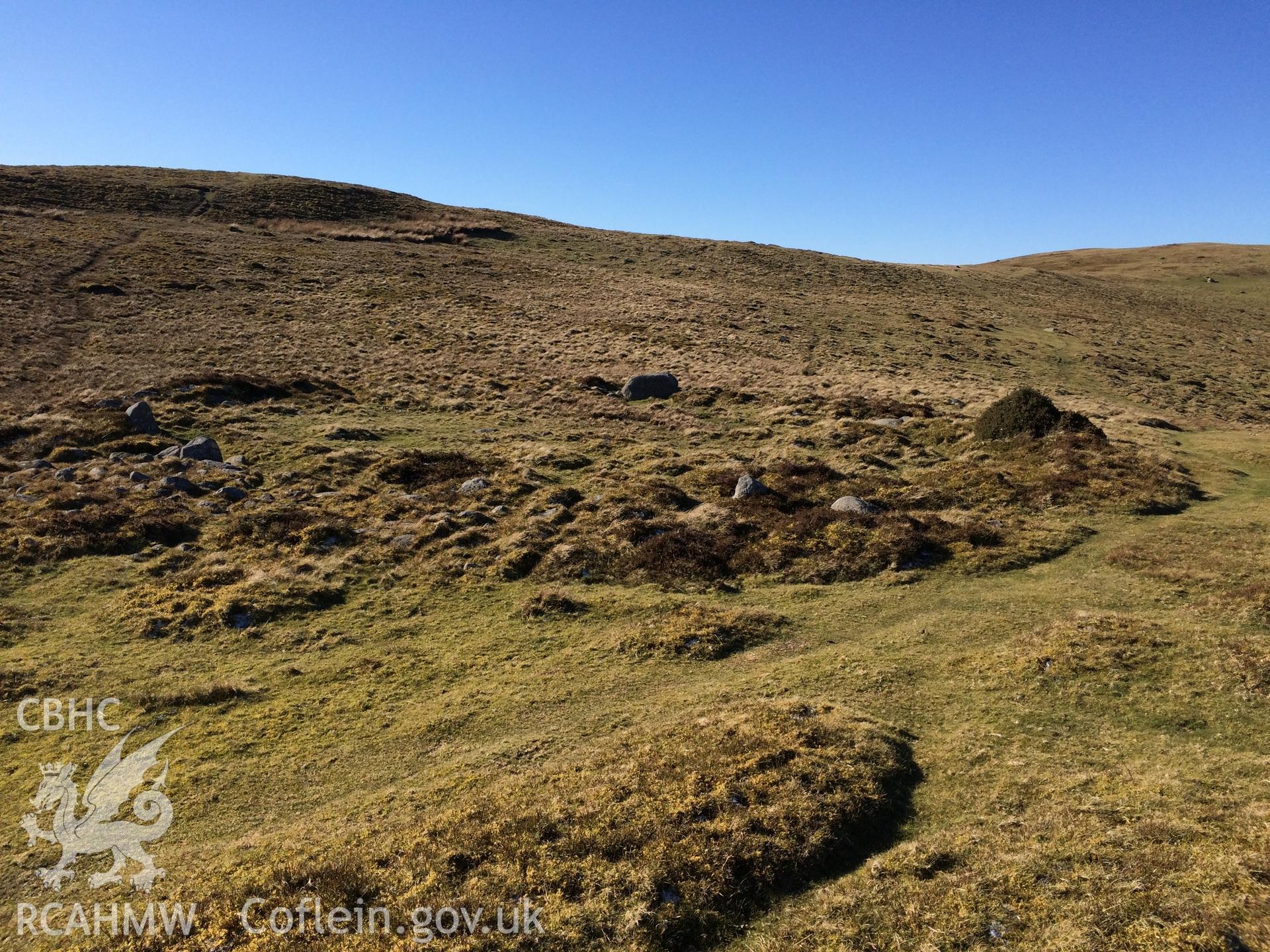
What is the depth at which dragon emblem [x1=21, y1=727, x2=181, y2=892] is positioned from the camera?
10.8m

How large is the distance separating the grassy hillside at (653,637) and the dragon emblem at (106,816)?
26 centimetres

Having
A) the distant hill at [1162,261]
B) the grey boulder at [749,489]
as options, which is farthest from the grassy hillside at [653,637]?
the distant hill at [1162,261]

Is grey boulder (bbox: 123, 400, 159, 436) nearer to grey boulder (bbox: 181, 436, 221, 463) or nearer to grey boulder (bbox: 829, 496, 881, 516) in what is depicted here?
grey boulder (bbox: 181, 436, 221, 463)

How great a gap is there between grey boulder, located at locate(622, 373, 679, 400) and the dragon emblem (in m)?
35.2

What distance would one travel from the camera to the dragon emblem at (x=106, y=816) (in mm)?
10766

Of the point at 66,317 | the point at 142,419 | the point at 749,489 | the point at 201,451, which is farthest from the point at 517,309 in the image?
the point at 749,489

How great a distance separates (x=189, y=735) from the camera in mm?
14680

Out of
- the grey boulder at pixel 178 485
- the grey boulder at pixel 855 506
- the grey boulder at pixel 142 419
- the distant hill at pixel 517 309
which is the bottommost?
the grey boulder at pixel 178 485

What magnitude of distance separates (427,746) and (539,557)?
9907 mm

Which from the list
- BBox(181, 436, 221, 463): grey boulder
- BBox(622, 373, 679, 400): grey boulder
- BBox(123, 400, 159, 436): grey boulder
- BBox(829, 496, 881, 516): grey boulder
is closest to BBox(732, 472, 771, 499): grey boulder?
BBox(829, 496, 881, 516): grey boulder

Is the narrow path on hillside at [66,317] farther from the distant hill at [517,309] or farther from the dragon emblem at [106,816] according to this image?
the dragon emblem at [106,816]

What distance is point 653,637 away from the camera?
18.0 m

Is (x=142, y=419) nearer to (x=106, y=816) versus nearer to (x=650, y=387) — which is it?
(x=650, y=387)

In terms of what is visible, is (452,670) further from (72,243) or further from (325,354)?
(72,243)
